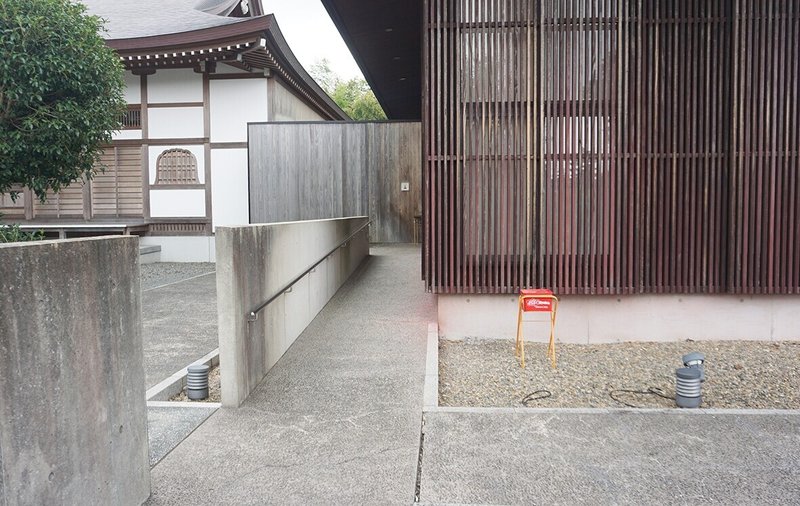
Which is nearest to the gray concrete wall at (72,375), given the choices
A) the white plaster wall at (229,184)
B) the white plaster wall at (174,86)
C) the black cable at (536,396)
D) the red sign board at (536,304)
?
the black cable at (536,396)

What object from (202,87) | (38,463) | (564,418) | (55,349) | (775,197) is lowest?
(564,418)

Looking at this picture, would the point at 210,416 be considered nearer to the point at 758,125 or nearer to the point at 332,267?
the point at 332,267

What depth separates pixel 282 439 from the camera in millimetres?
3562

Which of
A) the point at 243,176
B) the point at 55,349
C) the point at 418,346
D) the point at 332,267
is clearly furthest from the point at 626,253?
the point at 243,176

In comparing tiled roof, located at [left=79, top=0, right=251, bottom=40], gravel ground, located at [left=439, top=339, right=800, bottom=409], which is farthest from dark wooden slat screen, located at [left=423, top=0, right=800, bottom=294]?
tiled roof, located at [left=79, top=0, right=251, bottom=40]

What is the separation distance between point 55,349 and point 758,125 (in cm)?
679

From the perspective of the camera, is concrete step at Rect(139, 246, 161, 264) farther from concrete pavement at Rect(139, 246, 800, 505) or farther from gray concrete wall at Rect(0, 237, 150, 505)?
gray concrete wall at Rect(0, 237, 150, 505)

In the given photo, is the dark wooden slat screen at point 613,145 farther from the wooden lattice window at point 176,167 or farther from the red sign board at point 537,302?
the wooden lattice window at point 176,167

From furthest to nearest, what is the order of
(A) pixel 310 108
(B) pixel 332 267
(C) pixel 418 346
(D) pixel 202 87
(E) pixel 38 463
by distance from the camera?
(A) pixel 310 108
(D) pixel 202 87
(B) pixel 332 267
(C) pixel 418 346
(E) pixel 38 463

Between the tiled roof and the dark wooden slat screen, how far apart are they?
8.54 metres

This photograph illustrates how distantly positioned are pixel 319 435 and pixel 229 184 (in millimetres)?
10973

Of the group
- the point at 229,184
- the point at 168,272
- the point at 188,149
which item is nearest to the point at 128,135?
the point at 188,149

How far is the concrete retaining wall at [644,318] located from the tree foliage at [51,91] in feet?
22.0

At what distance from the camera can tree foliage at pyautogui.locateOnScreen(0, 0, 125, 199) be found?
303 inches
